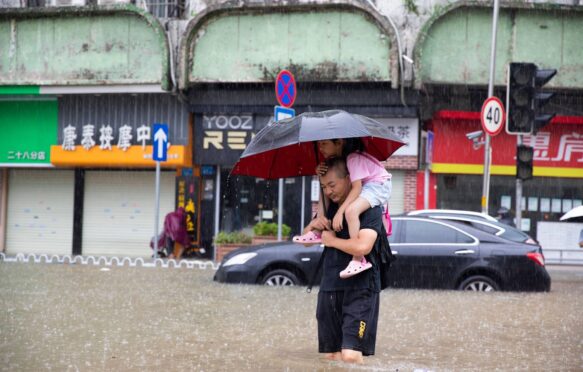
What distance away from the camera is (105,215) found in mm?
26500

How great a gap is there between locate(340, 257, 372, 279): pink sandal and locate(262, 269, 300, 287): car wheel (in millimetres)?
8448

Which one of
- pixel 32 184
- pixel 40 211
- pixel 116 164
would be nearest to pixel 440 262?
pixel 116 164

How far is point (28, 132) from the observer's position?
86.9 ft

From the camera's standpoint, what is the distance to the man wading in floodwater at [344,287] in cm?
591

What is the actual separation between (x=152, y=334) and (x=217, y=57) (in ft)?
53.2

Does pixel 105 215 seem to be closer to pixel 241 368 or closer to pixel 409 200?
pixel 409 200

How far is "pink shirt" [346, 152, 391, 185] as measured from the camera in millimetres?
5965

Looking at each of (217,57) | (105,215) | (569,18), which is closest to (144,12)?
(217,57)

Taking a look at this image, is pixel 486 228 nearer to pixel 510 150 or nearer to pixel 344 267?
pixel 344 267

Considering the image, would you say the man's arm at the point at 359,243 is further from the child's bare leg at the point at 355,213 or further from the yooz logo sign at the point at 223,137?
the yooz logo sign at the point at 223,137

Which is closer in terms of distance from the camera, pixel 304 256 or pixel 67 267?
pixel 304 256

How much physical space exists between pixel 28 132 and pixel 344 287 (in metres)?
22.1

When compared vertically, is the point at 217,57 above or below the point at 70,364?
above

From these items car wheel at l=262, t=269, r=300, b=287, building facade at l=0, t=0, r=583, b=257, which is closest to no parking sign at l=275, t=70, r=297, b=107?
car wheel at l=262, t=269, r=300, b=287
